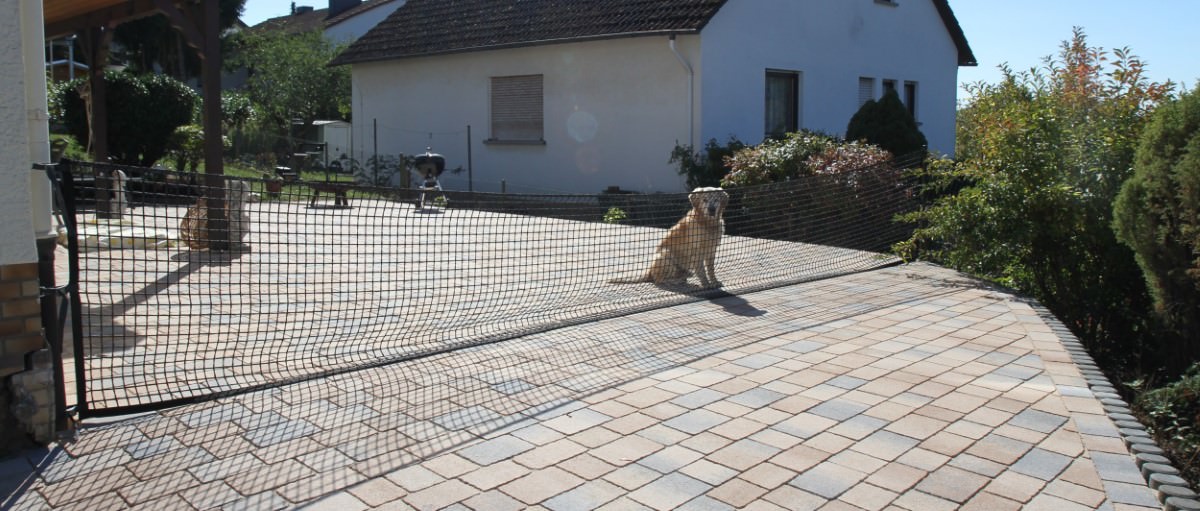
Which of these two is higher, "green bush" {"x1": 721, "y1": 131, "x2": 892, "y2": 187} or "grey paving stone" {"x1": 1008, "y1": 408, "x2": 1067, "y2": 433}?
"green bush" {"x1": 721, "y1": 131, "x2": 892, "y2": 187}

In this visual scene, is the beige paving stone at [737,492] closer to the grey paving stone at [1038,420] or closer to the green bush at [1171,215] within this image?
the grey paving stone at [1038,420]

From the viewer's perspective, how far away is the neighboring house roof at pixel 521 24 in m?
16.0

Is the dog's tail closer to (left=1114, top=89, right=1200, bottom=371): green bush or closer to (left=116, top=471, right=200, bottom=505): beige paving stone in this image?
(left=1114, top=89, right=1200, bottom=371): green bush

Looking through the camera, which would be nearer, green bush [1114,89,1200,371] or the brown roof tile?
green bush [1114,89,1200,371]

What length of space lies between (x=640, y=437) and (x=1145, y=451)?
2.23 metres

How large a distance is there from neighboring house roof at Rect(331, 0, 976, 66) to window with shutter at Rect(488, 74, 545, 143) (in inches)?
37.0

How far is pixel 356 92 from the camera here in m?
22.7

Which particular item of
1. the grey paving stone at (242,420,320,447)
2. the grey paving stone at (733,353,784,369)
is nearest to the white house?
the grey paving stone at (733,353,784,369)

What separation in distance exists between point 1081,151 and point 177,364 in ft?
23.6

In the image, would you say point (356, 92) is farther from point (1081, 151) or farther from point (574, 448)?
point (574, 448)

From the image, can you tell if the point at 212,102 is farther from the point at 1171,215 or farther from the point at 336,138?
the point at 336,138

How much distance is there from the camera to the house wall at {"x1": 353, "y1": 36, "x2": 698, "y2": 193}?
1652 centimetres

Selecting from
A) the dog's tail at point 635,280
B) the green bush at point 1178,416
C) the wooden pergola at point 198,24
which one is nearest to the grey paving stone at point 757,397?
the green bush at point 1178,416

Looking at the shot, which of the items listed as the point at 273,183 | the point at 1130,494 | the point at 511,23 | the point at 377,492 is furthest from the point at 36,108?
the point at 511,23
